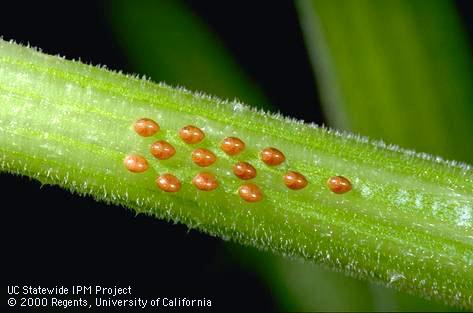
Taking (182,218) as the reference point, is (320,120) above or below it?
above

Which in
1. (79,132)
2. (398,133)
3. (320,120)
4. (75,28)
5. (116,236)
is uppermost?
(75,28)

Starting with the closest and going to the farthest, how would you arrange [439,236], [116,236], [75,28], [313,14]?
[439,236]
[313,14]
[116,236]
[75,28]

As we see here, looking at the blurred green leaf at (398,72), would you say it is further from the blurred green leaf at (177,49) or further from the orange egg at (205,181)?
the orange egg at (205,181)

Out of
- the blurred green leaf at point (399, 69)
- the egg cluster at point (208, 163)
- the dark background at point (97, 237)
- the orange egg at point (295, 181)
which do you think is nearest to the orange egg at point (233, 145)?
the egg cluster at point (208, 163)

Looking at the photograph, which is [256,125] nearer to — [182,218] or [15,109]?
[182,218]

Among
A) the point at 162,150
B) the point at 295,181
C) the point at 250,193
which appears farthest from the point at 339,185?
the point at 162,150

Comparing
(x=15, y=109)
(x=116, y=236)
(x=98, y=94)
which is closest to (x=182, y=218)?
(x=98, y=94)
